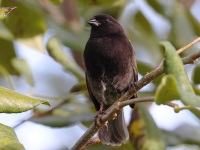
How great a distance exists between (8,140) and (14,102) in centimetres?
15

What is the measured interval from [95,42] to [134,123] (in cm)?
83

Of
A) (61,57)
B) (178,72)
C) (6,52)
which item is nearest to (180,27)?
(61,57)

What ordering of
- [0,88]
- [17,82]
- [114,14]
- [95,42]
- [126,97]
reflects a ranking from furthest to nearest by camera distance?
[17,82] → [114,14] → [95,42] → [126,97] → [0,88]

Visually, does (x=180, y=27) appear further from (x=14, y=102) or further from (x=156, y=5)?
(x=14, y=102)

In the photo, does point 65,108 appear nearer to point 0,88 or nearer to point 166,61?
point 0,88

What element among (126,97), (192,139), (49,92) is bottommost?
(49,92)

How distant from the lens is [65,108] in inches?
142

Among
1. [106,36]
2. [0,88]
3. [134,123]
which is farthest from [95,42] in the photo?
[0,88]

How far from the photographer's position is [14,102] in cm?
191

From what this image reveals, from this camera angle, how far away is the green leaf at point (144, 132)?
2.95 meters

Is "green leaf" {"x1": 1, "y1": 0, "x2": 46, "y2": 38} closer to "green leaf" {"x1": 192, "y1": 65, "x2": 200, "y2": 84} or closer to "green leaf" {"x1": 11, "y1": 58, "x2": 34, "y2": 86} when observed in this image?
"green leaf" {"x1": 11, "y1": 58, "x2": 34, "y2": 86}

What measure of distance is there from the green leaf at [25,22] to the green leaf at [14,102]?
1624 millimetres

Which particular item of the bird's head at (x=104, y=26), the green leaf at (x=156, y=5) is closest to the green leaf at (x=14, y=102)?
the green leaf at (x=156, y=5)

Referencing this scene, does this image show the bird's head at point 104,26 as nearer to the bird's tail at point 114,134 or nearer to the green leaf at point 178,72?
the bird's tail at point 114,134
